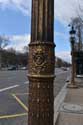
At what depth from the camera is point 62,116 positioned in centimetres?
935

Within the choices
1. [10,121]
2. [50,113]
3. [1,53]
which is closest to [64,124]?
[10,121]

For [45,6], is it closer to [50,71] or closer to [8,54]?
[50,71]

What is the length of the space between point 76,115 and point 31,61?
7.22 m

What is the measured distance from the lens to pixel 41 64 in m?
2.66

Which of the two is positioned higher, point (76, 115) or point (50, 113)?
point (50, 113)

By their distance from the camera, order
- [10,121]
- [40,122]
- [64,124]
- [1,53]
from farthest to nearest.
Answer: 1. [1,53]
2. [10,121]
3. [64,124]
4. [40,122]

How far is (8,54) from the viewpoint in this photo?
12838 centimetres

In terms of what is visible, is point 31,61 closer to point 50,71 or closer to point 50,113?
point 50,71

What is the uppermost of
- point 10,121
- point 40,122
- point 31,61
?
point 31,61

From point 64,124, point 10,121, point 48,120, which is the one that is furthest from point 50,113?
point 10,121

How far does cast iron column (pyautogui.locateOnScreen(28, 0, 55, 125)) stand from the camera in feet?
8.63

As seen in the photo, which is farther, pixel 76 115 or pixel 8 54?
pixel 8 54

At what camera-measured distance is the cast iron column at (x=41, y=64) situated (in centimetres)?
263

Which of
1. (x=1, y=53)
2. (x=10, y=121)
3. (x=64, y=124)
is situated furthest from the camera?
(x=1, y=53)
